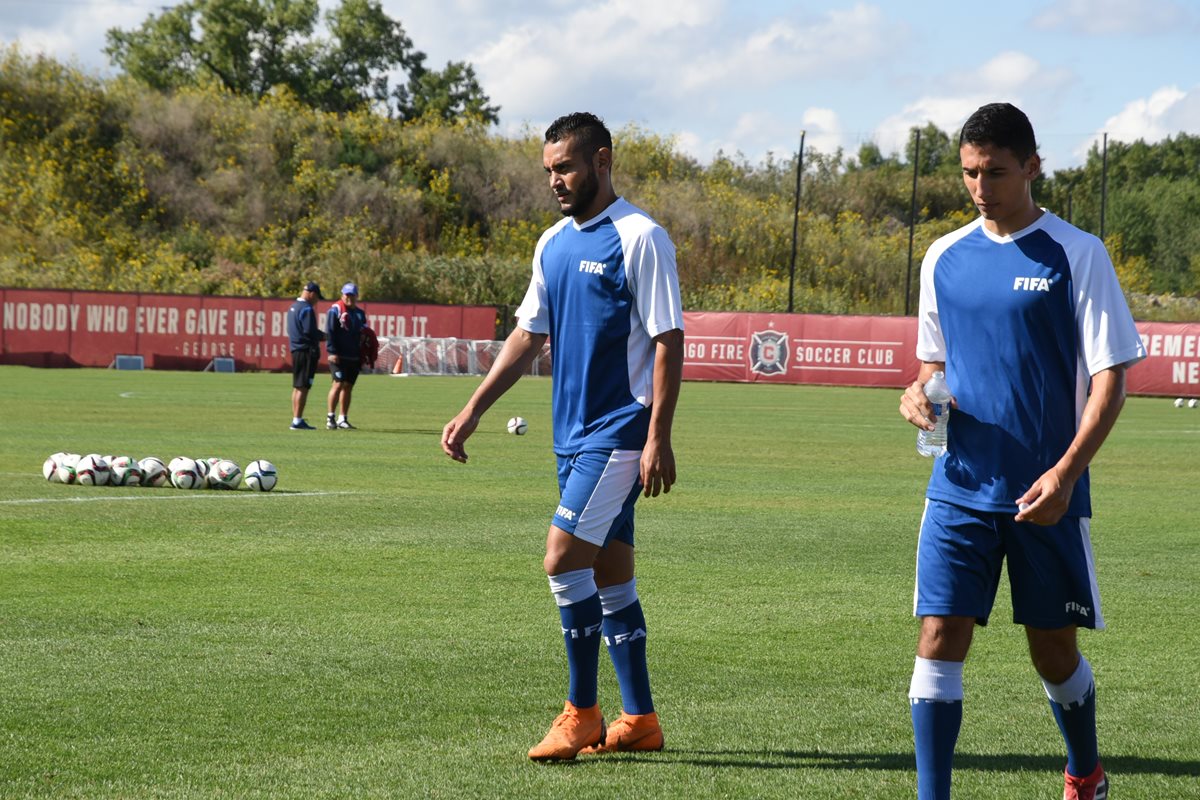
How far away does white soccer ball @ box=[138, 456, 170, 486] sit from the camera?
1430cm

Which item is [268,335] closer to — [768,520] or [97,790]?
[768,520]

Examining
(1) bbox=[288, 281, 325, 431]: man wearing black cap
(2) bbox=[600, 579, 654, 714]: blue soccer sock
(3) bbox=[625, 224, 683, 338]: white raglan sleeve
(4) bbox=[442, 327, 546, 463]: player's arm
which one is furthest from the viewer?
(1) bbox=[288, 281, 325, 431]: man wearing black cap

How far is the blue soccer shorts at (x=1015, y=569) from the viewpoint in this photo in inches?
178

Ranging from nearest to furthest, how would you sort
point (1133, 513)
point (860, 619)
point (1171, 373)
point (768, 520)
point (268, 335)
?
1. point (860, 619)
2. point (768, 520)
3. point (1133, 513)
4. point (1171, 373)
5. point (268, 335)

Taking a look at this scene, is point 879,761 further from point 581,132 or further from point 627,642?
point 581,132

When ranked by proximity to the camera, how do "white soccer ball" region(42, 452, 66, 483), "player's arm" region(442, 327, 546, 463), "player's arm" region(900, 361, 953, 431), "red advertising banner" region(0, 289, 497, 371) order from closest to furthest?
"player's arm" region(900, 361, 953, 431)
"player's arm" region(442, 327, 546, 463)
"white soccer ball" region(42, 452, 66, 483)
"red advertising banner" region(0, 289, 497, 371)

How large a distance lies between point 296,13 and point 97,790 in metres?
90.0

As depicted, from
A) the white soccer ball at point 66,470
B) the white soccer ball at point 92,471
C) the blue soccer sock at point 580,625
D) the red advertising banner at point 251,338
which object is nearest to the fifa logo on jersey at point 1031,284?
the blue soccer sock at point 580,625

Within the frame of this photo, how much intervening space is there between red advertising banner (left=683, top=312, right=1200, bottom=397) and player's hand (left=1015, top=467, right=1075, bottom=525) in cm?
4066

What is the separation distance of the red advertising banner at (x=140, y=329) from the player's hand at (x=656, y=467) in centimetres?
4115

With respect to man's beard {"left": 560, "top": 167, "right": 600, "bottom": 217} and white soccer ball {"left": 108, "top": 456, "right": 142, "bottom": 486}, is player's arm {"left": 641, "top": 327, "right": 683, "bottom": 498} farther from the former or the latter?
white soccer ball {"left": 108, "top": 456, "right": 142, "bottom": 486}

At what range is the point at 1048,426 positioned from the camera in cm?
454

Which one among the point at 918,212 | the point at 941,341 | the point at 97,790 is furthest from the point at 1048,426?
the point at 918,212

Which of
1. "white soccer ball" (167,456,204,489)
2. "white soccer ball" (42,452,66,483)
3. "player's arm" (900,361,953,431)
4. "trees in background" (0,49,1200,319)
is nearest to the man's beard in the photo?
"player's arm" (900,361,953,431)
